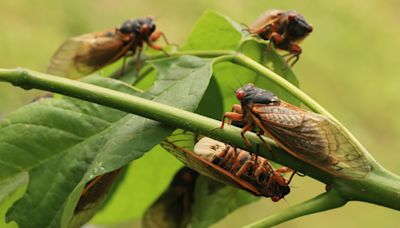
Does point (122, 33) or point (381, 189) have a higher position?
point (381, 189)

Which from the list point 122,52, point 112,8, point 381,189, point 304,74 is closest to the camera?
point 381,189

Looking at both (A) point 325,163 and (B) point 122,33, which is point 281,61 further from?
(B) point 122,33

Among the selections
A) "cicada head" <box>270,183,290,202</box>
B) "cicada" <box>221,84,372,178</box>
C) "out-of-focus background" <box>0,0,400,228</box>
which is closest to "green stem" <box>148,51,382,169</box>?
"cicada" <box>221,84,372,178</box>

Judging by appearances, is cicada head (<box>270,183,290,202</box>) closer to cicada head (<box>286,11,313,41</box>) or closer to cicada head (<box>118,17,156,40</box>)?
cicada head (<box>286,11,313,41</box>)

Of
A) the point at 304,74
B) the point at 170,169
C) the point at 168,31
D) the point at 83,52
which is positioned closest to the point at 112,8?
the point at 168,31

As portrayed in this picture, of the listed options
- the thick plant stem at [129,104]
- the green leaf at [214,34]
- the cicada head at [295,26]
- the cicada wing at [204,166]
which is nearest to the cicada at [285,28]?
the cicada head at [295,26]

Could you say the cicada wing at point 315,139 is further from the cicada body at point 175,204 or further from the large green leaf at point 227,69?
the cicada body at point 175,204
